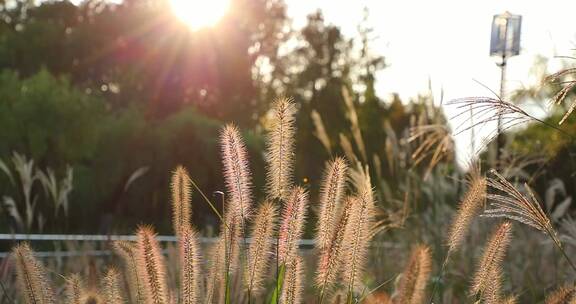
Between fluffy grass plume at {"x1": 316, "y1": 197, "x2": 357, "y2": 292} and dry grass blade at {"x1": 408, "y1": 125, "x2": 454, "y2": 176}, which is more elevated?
dry grass blade at {"x1": 408, "y1": 125, "x2": 454, "y2": 176}

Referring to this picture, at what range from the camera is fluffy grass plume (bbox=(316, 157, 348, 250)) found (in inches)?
77.1

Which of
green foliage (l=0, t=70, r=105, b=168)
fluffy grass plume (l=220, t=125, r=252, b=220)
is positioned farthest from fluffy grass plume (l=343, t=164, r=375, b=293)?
green foliage (l=0, t=70, r=105, b=168)

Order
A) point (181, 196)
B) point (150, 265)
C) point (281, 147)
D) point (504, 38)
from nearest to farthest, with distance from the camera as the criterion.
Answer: point (150, 265) → point (281, 147) → point (181, 196) → point (504, 38)

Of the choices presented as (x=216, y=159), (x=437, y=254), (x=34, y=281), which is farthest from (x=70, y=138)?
(x=34, y=281)

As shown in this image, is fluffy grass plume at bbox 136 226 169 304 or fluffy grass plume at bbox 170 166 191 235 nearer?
fluffy grass plume at bbox 136 226 169 304

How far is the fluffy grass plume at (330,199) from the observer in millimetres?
1959

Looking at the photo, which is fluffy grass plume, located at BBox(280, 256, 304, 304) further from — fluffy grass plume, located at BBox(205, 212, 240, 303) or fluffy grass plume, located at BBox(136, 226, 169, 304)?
fluffy grass plume, located at BBox(136, 226, 169, 304)

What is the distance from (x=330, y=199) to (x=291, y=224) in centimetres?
10

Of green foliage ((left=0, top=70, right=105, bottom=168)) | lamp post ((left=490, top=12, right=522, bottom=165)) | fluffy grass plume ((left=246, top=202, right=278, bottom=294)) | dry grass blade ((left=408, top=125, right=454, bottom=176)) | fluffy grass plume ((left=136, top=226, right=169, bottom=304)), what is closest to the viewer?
fluffy grass plume ((left=136, top=226, right=169, bottom=304))

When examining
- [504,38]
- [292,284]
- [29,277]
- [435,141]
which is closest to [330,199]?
[292,284]

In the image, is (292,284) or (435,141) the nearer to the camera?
(292,284)

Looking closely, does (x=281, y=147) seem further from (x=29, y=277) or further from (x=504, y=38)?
(x=504, y=38)

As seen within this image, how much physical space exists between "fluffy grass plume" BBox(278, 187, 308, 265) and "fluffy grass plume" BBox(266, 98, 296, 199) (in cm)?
4

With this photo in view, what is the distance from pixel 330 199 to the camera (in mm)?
1978
